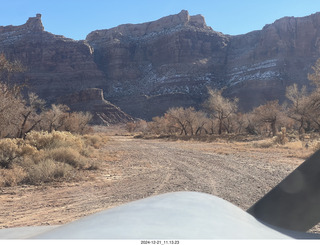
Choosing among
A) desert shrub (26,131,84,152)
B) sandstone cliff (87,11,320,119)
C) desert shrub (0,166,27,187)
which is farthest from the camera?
sandstone cliff (87,11,320,119)

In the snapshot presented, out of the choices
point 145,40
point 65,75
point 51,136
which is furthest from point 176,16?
point 51,136

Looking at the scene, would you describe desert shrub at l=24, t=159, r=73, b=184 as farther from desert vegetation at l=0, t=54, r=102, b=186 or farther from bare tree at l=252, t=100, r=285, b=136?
bare tree at l=252, t=100, r=285, b=136

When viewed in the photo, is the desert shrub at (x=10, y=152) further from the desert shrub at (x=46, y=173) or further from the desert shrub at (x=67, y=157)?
the desert shrub at (x=46, y=173)

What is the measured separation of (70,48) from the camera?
133125 millimetres

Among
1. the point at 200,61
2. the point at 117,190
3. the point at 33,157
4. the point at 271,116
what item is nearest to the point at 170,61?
the point at 200,61

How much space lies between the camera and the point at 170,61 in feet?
427

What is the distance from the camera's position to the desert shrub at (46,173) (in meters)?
8.62

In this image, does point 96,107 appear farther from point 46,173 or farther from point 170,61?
point 46,173

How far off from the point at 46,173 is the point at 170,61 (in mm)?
125563

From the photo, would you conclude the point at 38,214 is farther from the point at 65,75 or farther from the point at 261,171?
the point at 65,75

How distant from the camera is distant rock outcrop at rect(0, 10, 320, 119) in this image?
102375mm

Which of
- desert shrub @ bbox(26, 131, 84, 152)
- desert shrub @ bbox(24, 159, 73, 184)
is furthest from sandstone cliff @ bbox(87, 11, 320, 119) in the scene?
desert shrub @ bbox(24, 159, 73, 184)

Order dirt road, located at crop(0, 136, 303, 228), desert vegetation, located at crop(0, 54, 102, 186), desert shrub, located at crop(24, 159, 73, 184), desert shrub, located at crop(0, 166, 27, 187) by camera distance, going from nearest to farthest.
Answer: dirt road, located at crop(0, 136, 303, 228) → desert shrub, located at crop(0, 166, 27, 187) → desert shrub, located at crop(24, 159, 73, 184) → desert vegetation, located at crop(0, 54, 102, 186)

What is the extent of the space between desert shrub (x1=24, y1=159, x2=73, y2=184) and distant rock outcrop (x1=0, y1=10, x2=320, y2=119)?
9238 centimetres
